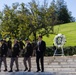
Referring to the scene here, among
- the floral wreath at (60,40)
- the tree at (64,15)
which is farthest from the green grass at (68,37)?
the tree at (64,15)

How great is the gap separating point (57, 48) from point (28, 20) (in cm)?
527

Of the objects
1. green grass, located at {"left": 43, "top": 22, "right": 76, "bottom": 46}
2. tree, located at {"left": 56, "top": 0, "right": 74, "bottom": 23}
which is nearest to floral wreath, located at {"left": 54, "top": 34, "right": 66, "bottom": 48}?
green grass, located at {"left": 43, "top": 22, "right": 76, "bottom": 46}

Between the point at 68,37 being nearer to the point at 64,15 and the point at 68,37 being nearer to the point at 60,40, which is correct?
the point at 60,40

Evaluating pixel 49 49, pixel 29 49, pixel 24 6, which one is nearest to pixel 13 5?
pixel 24 6

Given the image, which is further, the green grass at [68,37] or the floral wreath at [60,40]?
the green grass at [68,37]

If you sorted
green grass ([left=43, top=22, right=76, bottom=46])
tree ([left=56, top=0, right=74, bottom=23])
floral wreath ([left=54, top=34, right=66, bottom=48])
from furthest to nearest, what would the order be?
tree ([left=56, top=0, right=74, bottom=23]) < green grass ([left=43, top=22, right=76, bottom=46]) < floral wreath ([left=54, top=34, right=66, bottom=48])

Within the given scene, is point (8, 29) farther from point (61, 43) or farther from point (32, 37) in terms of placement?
point (61, 43)

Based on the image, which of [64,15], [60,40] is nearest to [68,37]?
[60,40]

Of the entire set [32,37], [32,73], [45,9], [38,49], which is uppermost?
[45,9]

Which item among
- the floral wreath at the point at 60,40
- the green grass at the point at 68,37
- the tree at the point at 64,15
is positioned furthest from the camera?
the tree at the point at 64,15

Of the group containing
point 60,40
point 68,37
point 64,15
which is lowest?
point 60,40

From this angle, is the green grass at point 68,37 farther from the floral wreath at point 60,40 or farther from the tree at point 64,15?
the tree at point 64,15

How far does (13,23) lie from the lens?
103 ft

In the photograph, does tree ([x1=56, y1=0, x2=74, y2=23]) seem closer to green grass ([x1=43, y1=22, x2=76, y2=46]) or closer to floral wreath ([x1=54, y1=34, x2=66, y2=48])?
green grass ([x1=43, y1=22, x2=76, y2=46])
